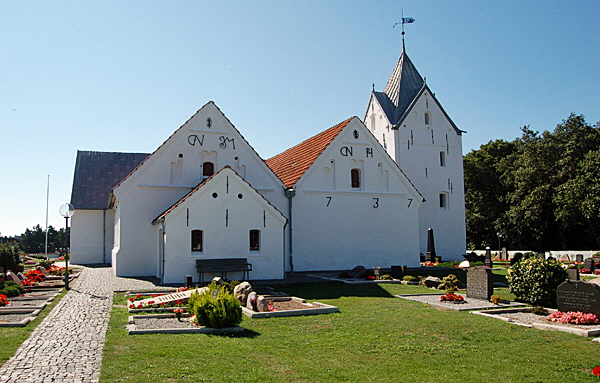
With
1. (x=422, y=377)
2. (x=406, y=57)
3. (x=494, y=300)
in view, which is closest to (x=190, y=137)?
(x=494, y=300)

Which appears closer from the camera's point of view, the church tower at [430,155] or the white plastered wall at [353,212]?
the white plastered wall at [353,212]

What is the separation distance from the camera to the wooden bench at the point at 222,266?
809 inches

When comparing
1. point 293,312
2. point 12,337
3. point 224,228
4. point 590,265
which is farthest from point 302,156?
point 12,337

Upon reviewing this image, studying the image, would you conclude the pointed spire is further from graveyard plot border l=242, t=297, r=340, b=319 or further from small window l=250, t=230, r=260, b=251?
graveyard plot border l=242, t=297, r=340, b=319

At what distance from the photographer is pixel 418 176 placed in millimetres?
37312

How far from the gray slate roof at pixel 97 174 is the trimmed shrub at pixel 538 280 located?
1125 inches

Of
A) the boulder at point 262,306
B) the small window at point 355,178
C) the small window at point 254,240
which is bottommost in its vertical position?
the boulder at point 262,306

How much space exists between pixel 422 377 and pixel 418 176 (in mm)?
31082

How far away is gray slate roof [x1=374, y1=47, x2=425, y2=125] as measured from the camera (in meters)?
38.4

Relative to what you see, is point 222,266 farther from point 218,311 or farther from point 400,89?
point 400,89

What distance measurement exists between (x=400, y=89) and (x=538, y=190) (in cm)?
2043

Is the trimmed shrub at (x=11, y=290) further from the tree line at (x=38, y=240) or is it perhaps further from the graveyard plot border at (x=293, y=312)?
the tree line at (x=38, y=240)

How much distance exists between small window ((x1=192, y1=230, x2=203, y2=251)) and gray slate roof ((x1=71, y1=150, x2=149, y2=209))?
16.5 meters

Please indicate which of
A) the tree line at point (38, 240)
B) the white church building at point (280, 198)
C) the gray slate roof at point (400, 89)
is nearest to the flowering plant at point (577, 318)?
the white church building at point (280, 198)
